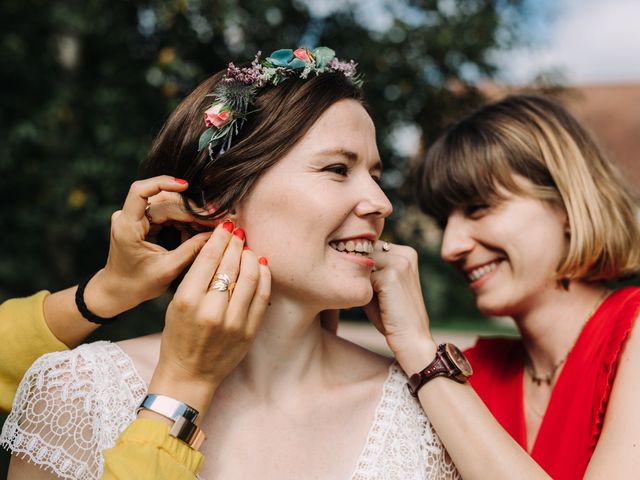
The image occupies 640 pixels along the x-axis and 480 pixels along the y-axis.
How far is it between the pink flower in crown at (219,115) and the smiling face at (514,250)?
136 cm

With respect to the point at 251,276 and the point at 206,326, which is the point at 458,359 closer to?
the point at 251,276

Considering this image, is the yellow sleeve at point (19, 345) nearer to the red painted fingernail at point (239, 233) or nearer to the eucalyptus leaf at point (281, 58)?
the red painted fingernail at point (239, 233)

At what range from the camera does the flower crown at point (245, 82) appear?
2164mm

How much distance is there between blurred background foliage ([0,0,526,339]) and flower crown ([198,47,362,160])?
2.08 metres

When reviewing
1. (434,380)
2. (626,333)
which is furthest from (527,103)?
(434,380)

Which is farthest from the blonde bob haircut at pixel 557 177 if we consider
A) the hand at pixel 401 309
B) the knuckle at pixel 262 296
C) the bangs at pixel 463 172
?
the knuckle at pixel 262 296

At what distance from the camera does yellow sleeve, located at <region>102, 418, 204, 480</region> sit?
1.64 metres

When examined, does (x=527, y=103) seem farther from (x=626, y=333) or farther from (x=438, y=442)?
(x=438, y=442)

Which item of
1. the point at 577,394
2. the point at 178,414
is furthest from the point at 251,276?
the point at 577,394

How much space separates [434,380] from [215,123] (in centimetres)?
115

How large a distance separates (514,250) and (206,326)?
1.57 meters

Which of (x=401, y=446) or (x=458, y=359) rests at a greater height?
(x=458, y=359)

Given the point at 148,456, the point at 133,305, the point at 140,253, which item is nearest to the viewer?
the point at 148,456

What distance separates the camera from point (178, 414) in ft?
5.79
